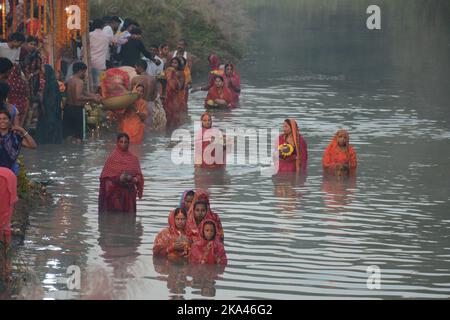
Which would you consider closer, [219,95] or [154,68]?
[154,68]

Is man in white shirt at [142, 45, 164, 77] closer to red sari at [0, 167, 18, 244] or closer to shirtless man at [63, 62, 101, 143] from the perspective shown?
shirtless man at [63, 62, 101, 143]

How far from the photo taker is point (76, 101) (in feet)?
78.2

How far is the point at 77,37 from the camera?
27031 mm

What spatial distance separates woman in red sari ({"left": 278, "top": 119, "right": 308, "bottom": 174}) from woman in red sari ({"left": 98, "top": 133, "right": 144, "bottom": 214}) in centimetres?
398

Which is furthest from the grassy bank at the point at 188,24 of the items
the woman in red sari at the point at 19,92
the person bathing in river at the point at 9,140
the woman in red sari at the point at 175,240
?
the woman in red sari at the point at 175,240

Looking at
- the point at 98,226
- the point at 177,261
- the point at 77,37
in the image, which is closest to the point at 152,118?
the point at 77,37

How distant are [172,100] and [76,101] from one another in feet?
11.3

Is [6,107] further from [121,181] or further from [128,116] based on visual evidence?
[128,116]

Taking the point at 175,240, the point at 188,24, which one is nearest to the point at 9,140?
the point at 175,240

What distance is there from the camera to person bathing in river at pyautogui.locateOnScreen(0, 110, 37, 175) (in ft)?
51.7

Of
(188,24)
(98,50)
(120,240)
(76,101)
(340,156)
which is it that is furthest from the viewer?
(188,24)

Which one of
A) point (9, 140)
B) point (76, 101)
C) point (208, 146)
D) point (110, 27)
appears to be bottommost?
point (208, 146)

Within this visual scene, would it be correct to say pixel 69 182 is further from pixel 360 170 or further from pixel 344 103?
pixel 344 103

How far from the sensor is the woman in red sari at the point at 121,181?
57.5ft
